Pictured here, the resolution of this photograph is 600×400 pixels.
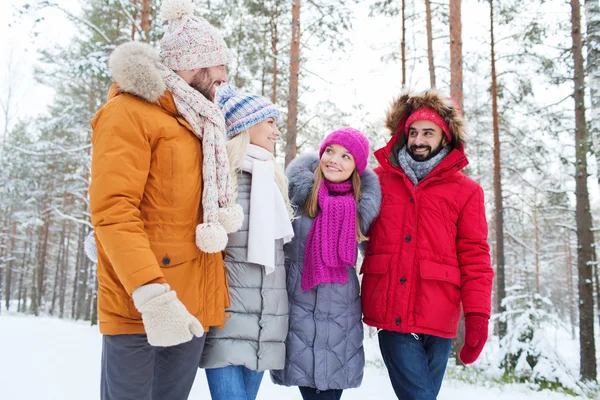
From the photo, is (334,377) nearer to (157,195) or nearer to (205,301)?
(205,301)

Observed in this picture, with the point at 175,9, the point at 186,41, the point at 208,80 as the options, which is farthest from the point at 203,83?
the point at 175,9

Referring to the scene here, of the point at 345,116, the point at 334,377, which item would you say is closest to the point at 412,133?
the point at 334,377

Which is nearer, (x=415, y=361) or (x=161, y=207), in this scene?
(x=161, y=207)

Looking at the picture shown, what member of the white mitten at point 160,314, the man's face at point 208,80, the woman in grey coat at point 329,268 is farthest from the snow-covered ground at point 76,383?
the man's face at point 208,80

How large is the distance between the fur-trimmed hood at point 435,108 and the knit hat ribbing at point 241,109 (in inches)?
41.6

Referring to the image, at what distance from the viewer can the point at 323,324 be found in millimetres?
3023

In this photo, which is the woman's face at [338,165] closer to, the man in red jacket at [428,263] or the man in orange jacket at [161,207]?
the man in red jacket at [428,263]

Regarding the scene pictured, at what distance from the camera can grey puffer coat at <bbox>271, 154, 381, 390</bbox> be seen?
2.96 m

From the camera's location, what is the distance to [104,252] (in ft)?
6.82

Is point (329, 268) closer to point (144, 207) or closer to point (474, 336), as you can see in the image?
point (474, 336)

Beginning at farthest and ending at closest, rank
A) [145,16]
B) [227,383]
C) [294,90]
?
[294,90]
[145,16]
[227,383]

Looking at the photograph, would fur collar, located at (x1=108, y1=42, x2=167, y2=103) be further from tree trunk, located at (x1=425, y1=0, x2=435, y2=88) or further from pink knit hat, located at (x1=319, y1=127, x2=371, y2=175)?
tree trunk, located at (x1=425, y1=0, x2=435, y2=88)

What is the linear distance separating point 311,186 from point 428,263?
3.21ft

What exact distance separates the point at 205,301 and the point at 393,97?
224cm
